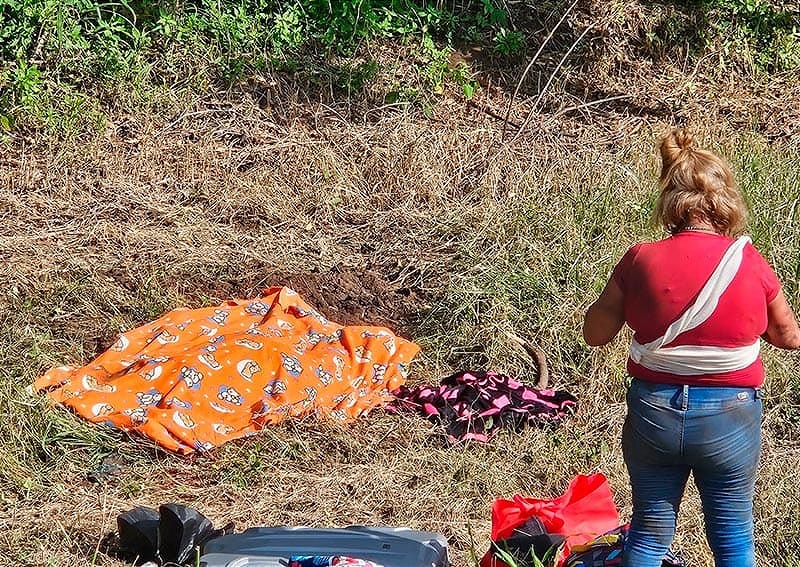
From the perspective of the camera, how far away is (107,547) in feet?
11.9

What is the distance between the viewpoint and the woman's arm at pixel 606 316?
276 centimetres

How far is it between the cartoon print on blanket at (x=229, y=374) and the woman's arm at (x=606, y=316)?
1992 mm

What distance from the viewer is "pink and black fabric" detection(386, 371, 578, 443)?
448cm

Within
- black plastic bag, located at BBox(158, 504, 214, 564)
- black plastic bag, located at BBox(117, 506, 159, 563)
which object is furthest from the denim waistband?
black plastic bag, located at BBox(117, 506, 159, 563)

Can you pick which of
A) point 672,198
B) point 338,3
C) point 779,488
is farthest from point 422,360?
point 338,3

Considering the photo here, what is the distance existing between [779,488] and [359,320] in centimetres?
242

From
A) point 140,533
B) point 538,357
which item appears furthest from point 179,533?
point 538,357

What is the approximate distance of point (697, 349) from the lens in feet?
8.60

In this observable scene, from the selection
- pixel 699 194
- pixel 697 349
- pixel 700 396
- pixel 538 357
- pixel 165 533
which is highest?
pixel 699 194

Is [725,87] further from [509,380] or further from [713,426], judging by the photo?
[713,426]

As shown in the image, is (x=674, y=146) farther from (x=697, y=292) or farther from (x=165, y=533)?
(x=165, y=533)

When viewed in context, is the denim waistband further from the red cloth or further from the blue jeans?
the red cloth

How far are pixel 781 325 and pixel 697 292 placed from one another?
0.28m

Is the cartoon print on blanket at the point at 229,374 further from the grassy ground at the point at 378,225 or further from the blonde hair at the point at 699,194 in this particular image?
the blonde hair at the point at 699,194
